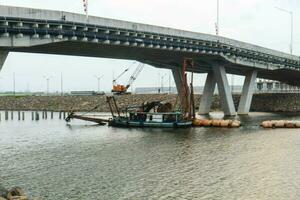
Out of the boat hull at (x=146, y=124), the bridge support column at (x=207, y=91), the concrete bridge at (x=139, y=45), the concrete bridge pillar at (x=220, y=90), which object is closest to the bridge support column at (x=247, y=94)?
the concrete bridge at (x=139, y=45)

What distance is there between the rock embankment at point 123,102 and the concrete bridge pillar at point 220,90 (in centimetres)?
1750

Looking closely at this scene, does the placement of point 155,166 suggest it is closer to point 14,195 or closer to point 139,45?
point 14,195

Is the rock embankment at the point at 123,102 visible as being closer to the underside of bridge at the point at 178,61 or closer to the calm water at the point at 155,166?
the underside of bridge at the point at 178,61

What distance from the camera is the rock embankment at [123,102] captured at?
13200 centimetres

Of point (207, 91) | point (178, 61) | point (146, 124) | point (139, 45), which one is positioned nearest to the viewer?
point (139, 45)

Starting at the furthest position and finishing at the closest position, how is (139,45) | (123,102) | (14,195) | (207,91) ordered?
(123,102), (207,91), (139,45), (14,195)

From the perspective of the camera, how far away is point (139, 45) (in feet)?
240

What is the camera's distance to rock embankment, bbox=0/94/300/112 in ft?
433

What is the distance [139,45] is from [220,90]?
3347 cm

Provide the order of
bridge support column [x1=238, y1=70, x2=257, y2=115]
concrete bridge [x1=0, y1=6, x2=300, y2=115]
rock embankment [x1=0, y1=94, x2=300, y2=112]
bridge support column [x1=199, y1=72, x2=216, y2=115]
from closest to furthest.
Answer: concrete bridge [x1=0, y1=6, x2=300, y2=115], bridge support column [x1=238, y1=70, x2=257, y2=115], bridge support column [x1=199, y1=72, x2=216, y2=115], rock embankment [x1=0, y1=94, x2=300, y2=112]

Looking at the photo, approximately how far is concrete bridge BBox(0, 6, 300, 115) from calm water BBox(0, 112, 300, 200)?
12.5m

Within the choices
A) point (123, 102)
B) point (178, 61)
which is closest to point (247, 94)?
point (178, 61)

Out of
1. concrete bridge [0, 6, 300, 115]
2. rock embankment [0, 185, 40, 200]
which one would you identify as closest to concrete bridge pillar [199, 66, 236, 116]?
concrete bridge [0, 6, 300, 115]

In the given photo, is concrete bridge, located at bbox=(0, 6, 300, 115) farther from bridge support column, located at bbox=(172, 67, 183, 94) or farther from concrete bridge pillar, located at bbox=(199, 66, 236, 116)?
bridge support column, located at bbox=(172, 67, 183, 94)
